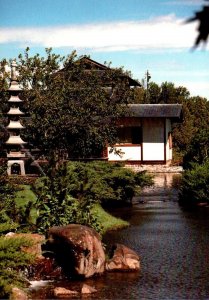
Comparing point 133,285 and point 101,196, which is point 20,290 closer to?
point 133,285

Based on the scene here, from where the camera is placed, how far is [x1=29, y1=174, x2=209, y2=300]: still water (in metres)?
9.84

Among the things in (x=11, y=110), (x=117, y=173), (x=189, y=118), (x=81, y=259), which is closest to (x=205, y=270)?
(x=81, y=259)

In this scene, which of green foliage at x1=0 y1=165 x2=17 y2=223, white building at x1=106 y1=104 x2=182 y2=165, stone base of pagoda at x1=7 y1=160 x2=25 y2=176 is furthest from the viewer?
white building at x1=106 y1=104 x2=182 y2=165

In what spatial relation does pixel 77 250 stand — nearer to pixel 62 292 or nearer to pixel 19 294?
pixel 62 292

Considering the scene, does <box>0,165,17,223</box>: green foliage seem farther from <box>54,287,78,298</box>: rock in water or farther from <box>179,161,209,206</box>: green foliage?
<box>179,161,209,206</box>: green foliage

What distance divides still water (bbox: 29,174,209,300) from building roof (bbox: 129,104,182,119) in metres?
A: 19.2

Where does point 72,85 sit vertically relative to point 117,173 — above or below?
above

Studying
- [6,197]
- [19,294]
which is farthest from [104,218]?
[19,294]

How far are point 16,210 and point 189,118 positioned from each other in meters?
43.5

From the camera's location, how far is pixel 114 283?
10.4m

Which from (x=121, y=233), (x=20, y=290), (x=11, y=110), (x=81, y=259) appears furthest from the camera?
(x=11, y=110)

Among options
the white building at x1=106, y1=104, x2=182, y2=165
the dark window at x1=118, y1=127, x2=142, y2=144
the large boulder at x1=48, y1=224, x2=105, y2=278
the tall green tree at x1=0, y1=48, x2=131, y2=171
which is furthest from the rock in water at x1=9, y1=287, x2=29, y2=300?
the dark window at x1=118, y1=127, x2=142, y2=144

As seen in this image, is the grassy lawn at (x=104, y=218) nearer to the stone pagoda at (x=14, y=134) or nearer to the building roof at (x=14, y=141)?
the stone pagoda at (x=14, y=134)

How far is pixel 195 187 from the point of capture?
2280 centimetres
